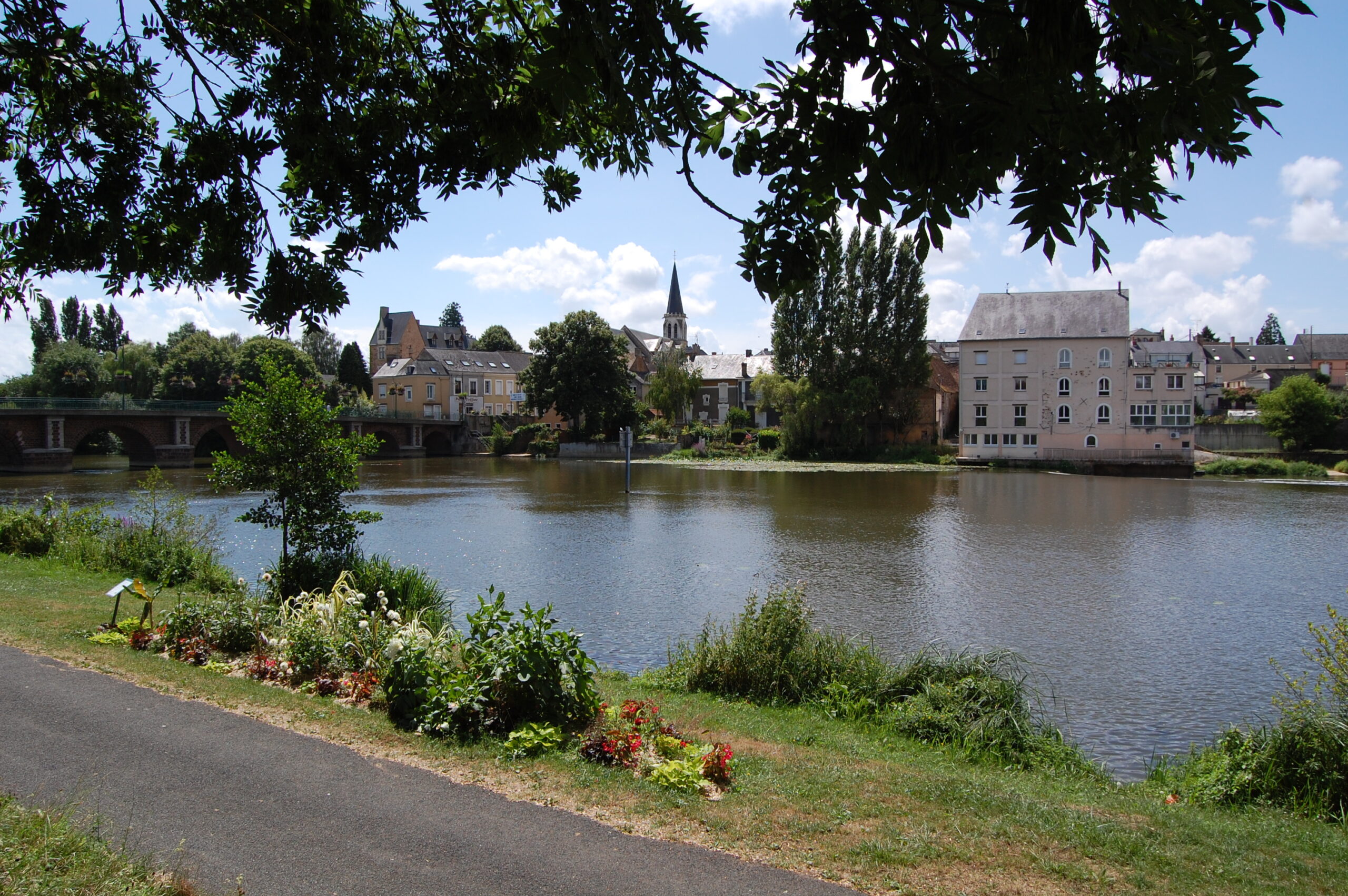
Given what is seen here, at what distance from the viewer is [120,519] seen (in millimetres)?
18422

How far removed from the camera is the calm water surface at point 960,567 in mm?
12516

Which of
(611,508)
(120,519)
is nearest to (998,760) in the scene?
(120,519)

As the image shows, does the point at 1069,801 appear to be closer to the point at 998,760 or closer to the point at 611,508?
the point at 998,760

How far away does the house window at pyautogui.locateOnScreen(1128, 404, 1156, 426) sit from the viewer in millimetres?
60969

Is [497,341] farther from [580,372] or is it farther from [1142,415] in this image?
[1142,415]

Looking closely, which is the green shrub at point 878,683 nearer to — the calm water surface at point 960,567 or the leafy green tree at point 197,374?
the calm water surface at point 960,567

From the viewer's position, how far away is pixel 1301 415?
5797 centimetres

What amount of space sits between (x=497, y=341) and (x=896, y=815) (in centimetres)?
11269

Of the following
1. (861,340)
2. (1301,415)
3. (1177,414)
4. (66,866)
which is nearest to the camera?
(66,866)

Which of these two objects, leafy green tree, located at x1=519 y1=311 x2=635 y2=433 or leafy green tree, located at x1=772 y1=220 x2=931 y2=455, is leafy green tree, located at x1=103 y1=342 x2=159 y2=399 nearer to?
leafy green tree, located at x1=519 y1=311 x2=635 y2=433

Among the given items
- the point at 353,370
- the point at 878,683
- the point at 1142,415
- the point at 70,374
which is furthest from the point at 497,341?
the point at 878,683

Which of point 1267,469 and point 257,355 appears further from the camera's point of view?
point 257,355

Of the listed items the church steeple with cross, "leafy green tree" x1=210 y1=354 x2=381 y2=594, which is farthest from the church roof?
"leafy green tree" x1=210 y1=354 x2=381 y2=594

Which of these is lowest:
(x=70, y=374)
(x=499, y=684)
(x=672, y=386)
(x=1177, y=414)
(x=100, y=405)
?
(x=499, y=684)
